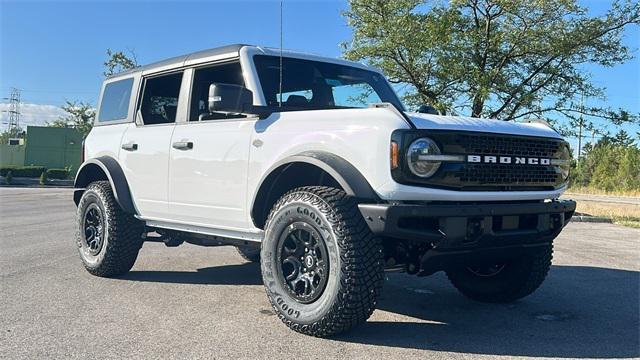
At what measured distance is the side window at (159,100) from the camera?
5902 mm

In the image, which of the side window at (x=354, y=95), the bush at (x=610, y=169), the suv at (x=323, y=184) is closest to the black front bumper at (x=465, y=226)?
the suv at (x=323, y=184)

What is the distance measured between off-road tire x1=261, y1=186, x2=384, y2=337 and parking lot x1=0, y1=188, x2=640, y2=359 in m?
0.15

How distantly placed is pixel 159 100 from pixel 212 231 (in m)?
1.81

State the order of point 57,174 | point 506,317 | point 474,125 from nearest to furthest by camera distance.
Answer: point 474,125, point 506,317, point 57,174

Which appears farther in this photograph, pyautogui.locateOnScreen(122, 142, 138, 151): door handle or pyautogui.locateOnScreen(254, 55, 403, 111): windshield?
pyautogui.locateOnScreen(122, 142, 138, 151): door handle

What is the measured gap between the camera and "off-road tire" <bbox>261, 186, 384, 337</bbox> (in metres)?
3.70

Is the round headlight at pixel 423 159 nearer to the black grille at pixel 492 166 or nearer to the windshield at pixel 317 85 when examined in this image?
the black grille at pixel 492 166

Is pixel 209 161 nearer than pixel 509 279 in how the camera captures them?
Yes

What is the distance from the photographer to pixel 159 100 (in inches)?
241

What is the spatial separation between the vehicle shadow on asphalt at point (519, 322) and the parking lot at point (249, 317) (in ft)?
0.03

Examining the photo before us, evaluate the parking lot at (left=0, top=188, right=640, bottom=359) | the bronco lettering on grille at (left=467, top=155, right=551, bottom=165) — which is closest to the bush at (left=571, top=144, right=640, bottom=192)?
the parking lot at (left=0, top=188, right=640, bottom=359)

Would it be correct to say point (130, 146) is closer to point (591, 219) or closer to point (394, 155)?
point (394, 155)

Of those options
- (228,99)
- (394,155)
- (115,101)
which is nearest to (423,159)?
(394,155)

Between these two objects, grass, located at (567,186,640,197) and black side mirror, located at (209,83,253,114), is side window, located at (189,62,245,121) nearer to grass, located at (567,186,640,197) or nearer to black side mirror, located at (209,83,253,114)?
black side mirror, located at (209,83,253,114)
